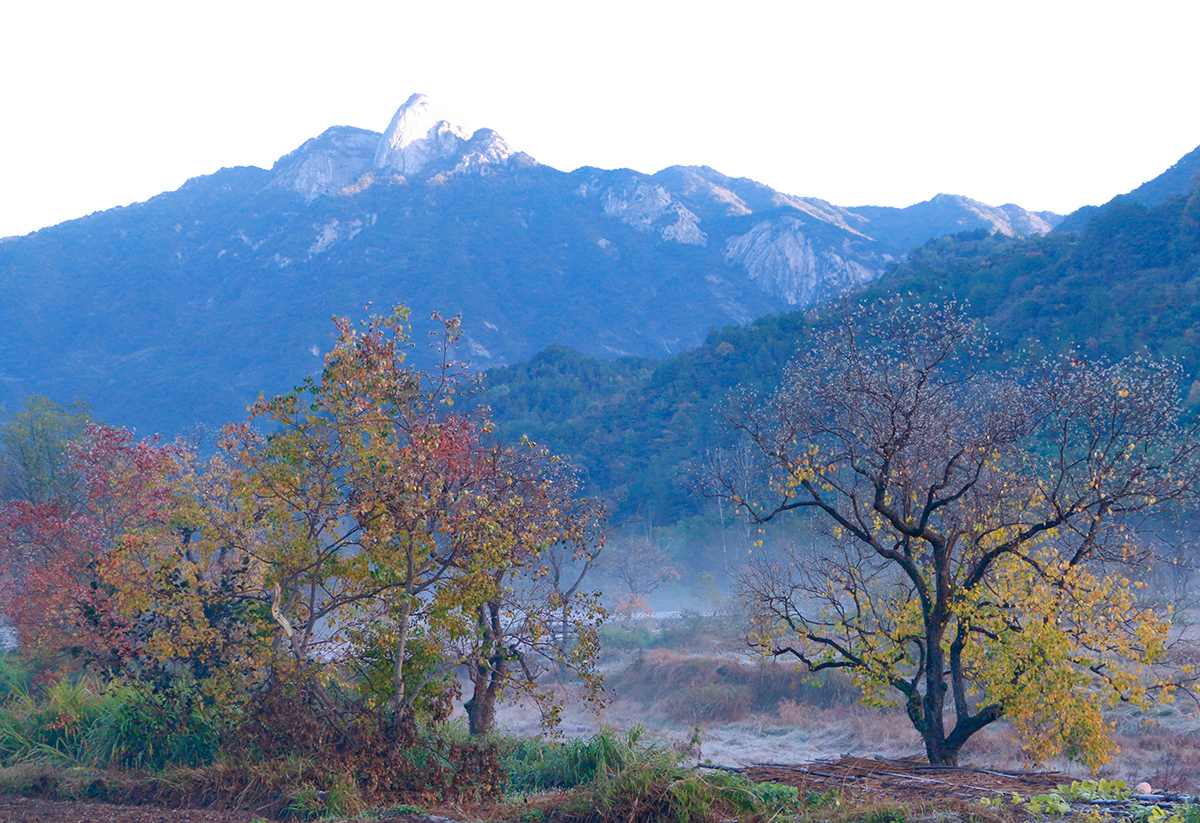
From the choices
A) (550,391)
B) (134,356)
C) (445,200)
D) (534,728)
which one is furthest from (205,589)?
(445,200)

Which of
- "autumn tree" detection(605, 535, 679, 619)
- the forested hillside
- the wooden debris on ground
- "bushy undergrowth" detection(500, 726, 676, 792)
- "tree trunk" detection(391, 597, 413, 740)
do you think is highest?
the forested hillside

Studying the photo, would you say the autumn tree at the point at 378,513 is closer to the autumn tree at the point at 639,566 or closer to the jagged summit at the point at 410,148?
the autumn tree at the point at 639,566

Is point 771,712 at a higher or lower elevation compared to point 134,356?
lower

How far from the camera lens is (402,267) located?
14588cm

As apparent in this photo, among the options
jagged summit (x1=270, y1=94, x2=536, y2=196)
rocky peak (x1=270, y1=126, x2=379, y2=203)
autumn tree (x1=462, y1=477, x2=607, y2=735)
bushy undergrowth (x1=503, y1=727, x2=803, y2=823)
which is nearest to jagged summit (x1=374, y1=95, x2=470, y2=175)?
jagged summit (x1=270, y1=94, x2=536, y2=196)

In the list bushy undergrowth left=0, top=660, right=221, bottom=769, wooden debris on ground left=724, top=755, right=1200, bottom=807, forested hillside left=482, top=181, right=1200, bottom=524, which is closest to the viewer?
wooden debris on ground left=724, top=755, right=1200, bottom=807

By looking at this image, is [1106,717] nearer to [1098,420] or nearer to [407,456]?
[1098,420]

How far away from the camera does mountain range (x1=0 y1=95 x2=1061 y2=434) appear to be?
417 ft

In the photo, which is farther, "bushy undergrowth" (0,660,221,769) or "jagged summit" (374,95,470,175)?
"jagged summit" (374,95,470,175)

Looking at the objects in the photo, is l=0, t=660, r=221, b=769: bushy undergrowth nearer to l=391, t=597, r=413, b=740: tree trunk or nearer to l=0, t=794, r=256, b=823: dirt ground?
l=0, t=794, r=256, b=823: dirt ground

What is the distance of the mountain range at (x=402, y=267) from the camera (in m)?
127

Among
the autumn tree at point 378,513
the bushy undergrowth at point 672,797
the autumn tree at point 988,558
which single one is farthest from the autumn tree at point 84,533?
the autumn tree at point 988,558

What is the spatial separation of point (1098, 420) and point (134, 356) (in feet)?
467

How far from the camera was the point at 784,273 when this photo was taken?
14262 centimetres
